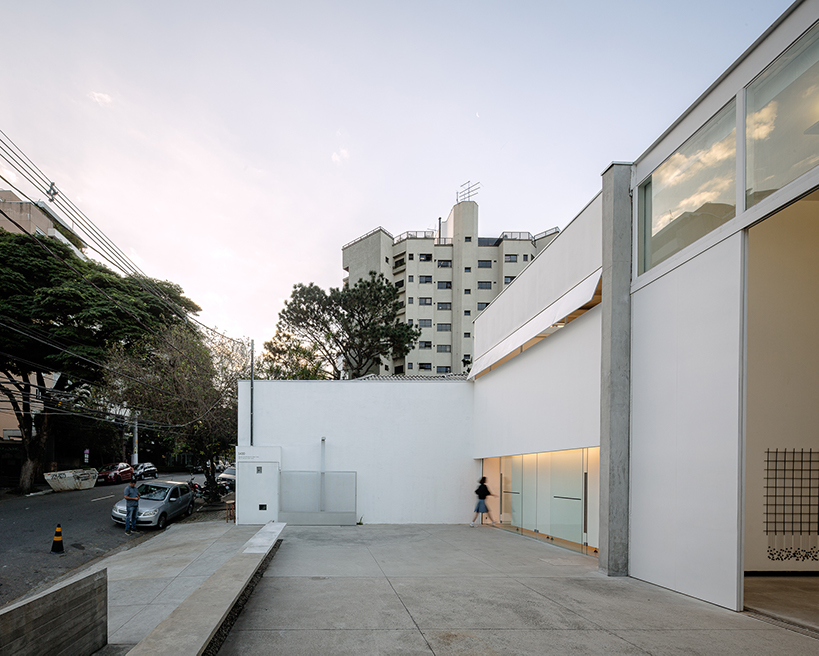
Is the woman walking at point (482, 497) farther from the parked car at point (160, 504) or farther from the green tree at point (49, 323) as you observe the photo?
the green tree at point (49, 323)

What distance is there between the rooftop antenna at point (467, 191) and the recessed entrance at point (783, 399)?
46.2 meters

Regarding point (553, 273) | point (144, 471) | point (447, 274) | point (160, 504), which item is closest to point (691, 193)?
point (553, 273)

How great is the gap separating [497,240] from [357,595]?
48808mm

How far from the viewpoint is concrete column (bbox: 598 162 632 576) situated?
8086 millimetres

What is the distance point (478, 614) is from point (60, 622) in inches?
164

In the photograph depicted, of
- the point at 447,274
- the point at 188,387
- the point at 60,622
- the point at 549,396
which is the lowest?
the point at 60,622

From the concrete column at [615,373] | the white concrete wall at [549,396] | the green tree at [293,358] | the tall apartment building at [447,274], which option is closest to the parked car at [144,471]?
the green tree at [293,358]

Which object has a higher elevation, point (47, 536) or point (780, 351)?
point (780, 351)

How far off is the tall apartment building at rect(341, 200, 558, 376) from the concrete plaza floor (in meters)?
40.8

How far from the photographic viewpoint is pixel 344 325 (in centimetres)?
3638

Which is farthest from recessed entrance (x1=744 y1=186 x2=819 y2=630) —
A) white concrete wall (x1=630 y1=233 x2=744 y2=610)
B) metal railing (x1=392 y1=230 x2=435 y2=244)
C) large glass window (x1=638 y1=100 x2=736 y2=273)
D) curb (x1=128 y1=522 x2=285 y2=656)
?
metal railing (x1=392 y1=230 x2=435 y2=244)

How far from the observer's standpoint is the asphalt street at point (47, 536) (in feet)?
38.4

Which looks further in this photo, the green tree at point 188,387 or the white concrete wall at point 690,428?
the green tree at point 188,387

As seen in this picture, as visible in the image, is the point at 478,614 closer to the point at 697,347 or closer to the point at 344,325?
the point at 697,347
